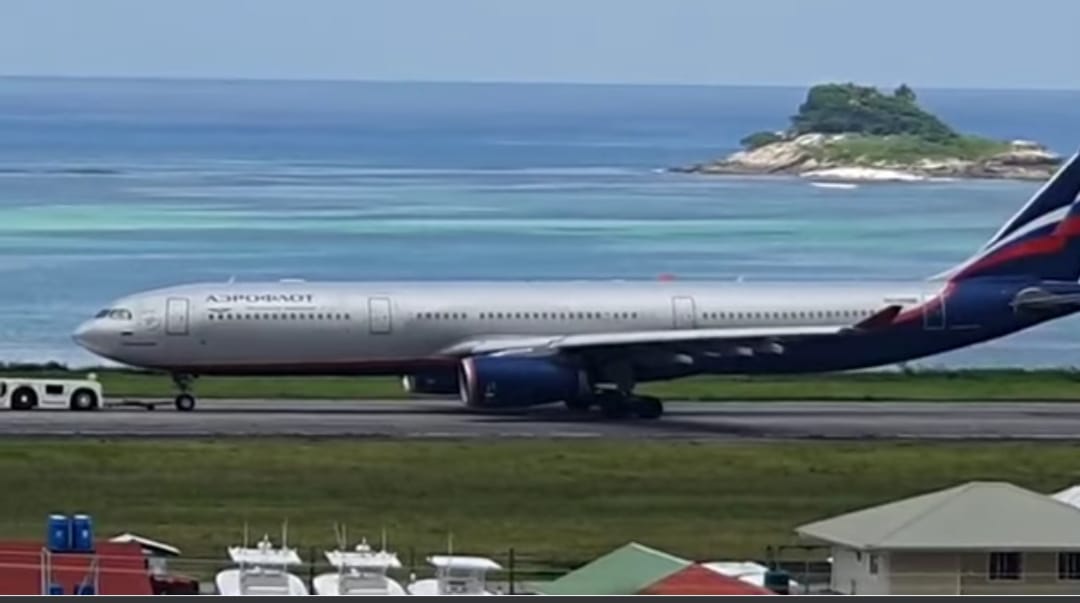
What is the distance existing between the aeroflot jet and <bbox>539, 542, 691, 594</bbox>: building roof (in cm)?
2663

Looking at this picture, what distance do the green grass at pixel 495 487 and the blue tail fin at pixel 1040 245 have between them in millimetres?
9825

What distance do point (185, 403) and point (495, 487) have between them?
602 inches

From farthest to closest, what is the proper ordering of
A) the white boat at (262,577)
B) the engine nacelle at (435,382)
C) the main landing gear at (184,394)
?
the engine nacelle at (435,382)
the main landing gear at (184,394)
the white boat at (262,577)

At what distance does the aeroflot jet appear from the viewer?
60656 mm

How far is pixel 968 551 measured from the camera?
106ft

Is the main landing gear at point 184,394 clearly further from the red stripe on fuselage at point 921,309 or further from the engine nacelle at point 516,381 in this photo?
the red stripe on fuselage at point 921,309

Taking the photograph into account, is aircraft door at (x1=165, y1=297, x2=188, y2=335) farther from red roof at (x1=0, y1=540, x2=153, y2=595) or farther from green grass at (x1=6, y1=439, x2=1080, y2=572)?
red roof at (x1=0, y1=540, x2=153, y2=595)

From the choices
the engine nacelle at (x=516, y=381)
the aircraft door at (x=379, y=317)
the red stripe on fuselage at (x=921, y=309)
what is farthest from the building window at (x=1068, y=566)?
the aircraft door at (x=379, y=317)

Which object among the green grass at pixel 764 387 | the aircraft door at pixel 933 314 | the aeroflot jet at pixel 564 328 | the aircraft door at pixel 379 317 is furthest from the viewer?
the green grass at pixel 764 387

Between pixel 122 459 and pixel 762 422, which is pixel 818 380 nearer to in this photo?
pixel 762 422

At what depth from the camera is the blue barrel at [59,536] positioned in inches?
1324

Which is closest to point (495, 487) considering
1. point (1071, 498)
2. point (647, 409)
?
point (1071, 498)

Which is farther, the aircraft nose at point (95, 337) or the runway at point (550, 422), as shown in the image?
the aircraft nose at point (95, 337)

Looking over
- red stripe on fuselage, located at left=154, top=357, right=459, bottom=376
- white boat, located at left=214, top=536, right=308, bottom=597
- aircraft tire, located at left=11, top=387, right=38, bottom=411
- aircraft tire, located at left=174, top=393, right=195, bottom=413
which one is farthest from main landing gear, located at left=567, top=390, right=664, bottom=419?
white boat, located at left=214, top=536, right=308, bottom=597
